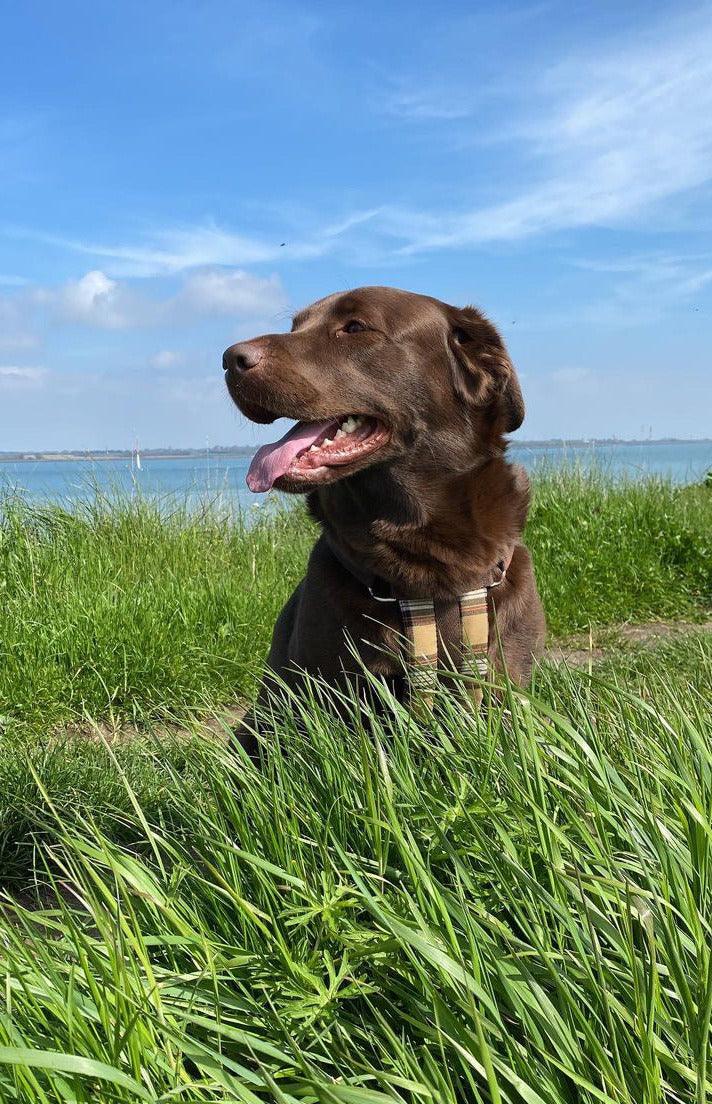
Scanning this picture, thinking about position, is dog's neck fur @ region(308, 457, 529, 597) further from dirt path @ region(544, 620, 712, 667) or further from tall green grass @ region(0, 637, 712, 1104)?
dirt path @ region(544, 620, 712, 667)

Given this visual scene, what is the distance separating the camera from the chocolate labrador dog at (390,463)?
287 centimetres

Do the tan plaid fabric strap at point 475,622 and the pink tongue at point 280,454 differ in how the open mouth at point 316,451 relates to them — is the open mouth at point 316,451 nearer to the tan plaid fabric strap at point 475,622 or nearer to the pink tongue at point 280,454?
the pink tongue at point 280,454

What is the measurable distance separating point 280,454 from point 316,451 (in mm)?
120

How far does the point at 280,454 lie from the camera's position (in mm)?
2873

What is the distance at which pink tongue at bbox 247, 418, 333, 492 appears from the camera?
9.23ft

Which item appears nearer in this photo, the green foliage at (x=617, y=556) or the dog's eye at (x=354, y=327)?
the dog's eye at (x=354, y=327)

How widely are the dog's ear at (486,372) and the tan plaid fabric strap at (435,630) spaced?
64cm

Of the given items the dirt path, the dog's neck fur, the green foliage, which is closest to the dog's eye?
the dog's neck fur

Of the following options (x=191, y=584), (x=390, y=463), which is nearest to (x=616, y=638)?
(x=191, y=584)

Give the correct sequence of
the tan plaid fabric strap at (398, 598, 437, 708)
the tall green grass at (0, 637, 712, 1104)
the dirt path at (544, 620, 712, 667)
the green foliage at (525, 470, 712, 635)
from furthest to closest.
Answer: the green foliage at (525, 470, 712, 635)
the dirt path at (544, 620, 712, 667)
the tan plaid fabric strap at (398, 598, 437, 708)
the tall green grass at (0, 637, 712, 1104)

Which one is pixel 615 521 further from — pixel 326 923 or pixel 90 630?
pixel 326 923

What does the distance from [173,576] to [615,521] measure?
3.72 m

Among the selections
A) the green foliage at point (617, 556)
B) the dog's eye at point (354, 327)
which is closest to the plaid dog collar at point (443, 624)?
the dog's eye at point (354, 327)

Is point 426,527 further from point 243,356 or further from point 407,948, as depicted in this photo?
point 407,948
